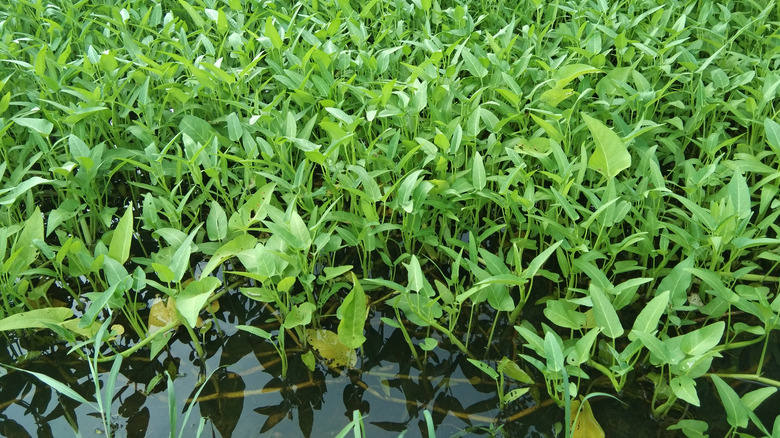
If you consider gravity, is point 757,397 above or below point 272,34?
below

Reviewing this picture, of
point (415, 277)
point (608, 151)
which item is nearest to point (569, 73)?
point (608, 151)

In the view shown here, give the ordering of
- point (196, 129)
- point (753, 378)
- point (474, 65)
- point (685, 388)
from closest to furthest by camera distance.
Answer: point (685, 388) → point (753, 378) → point (196, 129) → point (474, 65)

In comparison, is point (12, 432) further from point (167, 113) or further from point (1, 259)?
point (167, 113)

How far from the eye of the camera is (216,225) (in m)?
1.76

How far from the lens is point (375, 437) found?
1496mm

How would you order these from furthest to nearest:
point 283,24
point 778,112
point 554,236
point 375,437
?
1. point 283,24
2. point 778,112
3. point 554,236
4. point 375,437

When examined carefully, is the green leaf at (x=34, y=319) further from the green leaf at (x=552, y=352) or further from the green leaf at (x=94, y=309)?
the green leaf at (x=552, y=352)

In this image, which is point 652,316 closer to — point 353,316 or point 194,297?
point 353,316

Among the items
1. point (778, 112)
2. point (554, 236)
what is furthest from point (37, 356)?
point (778, 112)

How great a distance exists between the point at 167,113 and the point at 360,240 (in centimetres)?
95

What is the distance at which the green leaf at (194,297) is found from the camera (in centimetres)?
138

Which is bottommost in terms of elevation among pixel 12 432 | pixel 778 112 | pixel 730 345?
pixel 12 432

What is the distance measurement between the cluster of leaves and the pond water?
0.08 meters

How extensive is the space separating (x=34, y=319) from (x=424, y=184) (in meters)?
1.02
